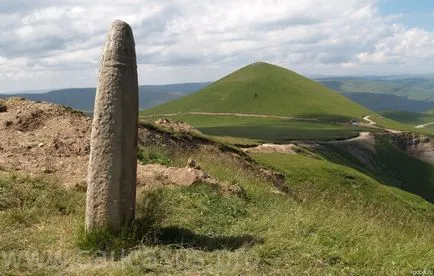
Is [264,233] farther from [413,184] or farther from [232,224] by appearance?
[413,184]

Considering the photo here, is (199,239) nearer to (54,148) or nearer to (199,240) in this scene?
(199,240)

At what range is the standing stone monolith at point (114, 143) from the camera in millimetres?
9938

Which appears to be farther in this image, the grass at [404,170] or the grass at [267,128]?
the grass at [267,128]

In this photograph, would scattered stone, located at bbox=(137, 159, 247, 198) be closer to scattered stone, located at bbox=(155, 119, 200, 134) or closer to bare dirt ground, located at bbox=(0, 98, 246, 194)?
bare dirt ground, located at bbox=(0, 98, 246, 194)

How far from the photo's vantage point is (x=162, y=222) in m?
11.0

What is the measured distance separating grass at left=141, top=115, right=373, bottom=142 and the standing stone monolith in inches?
3452

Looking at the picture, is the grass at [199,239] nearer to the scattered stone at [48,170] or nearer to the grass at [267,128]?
the scattered stone at [48,170]

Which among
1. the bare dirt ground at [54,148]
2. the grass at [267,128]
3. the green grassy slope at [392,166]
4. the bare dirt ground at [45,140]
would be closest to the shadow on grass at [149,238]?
the bare dirt ground at [54,148]

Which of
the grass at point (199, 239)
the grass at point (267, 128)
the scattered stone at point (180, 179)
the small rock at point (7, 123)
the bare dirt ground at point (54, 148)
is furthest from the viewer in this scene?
the grass at point (267, 128)

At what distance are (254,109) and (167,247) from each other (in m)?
176

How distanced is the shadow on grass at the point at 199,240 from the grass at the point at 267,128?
8709 centimetres

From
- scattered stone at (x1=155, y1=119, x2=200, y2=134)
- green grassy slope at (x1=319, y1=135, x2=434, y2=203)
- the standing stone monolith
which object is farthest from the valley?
green grassy slope at (x1=319, y1=135, x2=434, y2=203)

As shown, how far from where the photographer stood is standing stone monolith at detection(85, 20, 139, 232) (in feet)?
32.6

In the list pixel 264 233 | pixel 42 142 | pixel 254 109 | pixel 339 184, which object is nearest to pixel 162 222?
pixel 264 233
